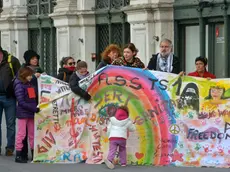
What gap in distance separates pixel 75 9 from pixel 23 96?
11175 mm

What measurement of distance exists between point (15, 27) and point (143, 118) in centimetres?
1687

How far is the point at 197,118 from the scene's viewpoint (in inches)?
413

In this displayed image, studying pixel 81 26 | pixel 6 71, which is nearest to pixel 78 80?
pixel 6 71

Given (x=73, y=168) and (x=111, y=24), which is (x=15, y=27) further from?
(x=73, y=168)

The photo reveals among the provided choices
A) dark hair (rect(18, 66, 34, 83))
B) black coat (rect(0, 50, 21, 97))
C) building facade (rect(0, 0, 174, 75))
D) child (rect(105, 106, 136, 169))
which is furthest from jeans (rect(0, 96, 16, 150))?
building facade (rect(0, 0, 174, 75))

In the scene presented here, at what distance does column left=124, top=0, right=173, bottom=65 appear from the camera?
17109mm

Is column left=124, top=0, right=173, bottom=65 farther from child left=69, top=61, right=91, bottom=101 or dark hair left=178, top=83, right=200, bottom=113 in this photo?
dark hair left=178, top=83, right=200, bottom=113

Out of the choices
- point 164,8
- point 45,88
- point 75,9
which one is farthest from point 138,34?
point 45,88

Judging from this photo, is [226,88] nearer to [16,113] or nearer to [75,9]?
[16,113]

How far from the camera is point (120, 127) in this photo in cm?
1040

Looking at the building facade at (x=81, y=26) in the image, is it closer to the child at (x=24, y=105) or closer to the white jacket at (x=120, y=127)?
the child at (x=24, y=105)

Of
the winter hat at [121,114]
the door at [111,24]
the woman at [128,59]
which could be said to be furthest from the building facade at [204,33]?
the winter hat at [121,114]

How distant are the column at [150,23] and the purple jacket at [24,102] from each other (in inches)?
259

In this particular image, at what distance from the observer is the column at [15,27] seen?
26.6 metres
